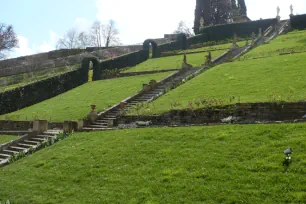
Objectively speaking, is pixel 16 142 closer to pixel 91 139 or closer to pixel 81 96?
pixel 91 139

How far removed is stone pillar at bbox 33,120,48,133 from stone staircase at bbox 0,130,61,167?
0.78ft

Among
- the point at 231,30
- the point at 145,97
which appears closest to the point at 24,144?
the point at 145,97

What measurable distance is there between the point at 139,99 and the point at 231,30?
123 feet

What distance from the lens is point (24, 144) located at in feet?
65.1

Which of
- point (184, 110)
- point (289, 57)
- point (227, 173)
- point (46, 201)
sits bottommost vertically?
point (46, 201)

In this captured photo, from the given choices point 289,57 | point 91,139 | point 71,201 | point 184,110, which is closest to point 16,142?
point 91,139

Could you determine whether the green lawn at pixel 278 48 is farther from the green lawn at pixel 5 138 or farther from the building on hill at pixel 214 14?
the building on hill at pixel 214 14

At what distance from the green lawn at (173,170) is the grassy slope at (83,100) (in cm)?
912

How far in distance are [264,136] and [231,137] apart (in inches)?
42.8

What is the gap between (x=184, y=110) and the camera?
17609 mm

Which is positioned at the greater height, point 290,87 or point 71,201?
point 290,87

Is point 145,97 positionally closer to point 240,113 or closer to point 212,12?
point 240,113

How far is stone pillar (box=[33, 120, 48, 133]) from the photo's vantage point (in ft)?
68.9

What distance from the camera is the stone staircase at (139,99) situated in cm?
2100
